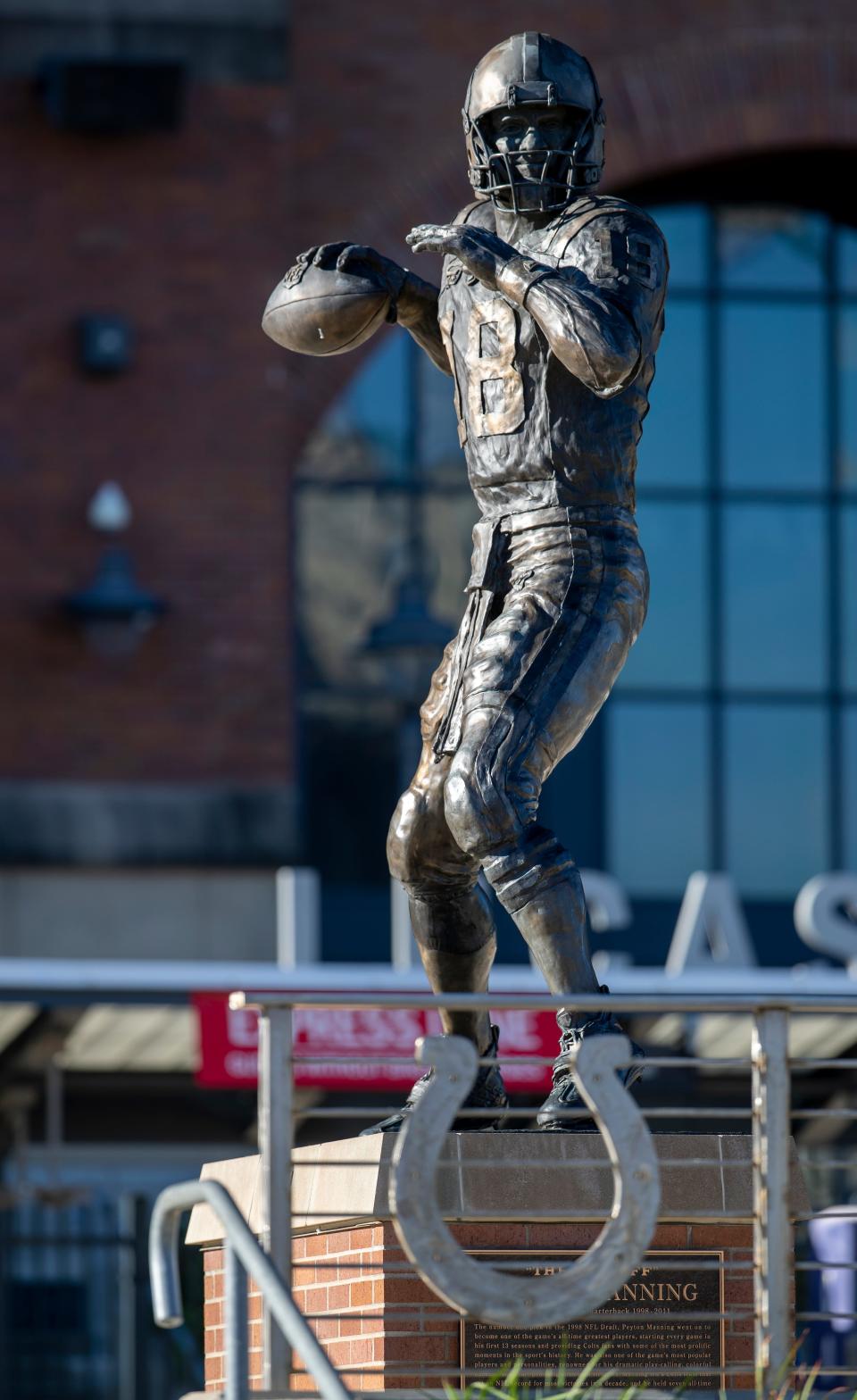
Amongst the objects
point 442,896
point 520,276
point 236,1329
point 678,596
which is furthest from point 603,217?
point 678,596

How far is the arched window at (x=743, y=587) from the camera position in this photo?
22031mm

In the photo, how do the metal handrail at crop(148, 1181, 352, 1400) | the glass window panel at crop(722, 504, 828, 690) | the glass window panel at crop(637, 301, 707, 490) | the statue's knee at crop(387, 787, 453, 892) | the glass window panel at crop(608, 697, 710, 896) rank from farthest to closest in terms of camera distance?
→ the glass window panel at crop(722, 504, 828, 690), the glass window panel at crop(637, 301, 707, 490), the glass window panel at crop(608, 697, 710, 896), the statue's knee at crop(387, 787, 453, 892), the metal handrail at crop(148, 1181, 352, 1400)

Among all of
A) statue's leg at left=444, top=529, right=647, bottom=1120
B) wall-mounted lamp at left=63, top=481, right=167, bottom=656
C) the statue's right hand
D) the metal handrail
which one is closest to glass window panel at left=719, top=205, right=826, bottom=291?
wall-mounted lamp at left=63, top=481, right=167, bottom=656

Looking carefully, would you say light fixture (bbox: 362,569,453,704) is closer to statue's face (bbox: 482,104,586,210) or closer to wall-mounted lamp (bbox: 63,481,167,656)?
wall-mounted lamp (bbox: 63,481,167,656)

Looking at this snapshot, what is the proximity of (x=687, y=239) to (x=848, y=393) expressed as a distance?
5.57 ft

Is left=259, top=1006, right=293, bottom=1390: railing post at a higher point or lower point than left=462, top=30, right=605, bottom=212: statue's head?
lower

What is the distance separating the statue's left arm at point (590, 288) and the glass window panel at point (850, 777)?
49.6ft

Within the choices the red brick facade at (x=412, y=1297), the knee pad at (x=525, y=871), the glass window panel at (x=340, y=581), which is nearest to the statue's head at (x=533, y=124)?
the knee pad at (x=525, y=871)

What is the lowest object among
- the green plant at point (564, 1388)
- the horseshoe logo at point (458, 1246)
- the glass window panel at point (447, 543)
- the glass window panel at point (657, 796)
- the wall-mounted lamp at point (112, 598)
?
the green plant at point (564, 1388)

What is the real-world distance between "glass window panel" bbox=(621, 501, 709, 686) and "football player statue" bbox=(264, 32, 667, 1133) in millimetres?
14277

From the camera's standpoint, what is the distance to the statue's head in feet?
25.2

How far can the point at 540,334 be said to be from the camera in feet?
25.2

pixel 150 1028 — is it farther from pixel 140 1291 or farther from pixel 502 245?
→ pixel 502 245

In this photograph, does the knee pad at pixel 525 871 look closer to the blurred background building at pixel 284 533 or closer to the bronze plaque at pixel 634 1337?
the bronze plaque at pixel 634 1337
